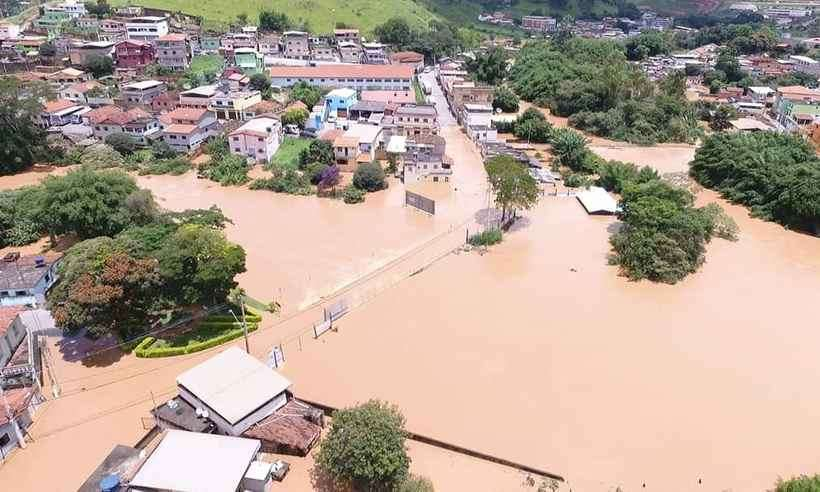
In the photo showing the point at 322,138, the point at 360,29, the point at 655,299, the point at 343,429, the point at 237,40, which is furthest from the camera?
the point at 360,29

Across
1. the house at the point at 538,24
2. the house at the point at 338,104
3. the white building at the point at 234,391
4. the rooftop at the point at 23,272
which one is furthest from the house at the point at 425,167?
the house at the point at 538,24

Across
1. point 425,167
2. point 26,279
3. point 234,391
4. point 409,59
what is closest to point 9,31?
point 409,59

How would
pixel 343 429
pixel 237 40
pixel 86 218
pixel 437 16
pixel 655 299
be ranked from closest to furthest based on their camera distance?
pixel 343 429
pixel 655 299
pixel 86 218
pixel 237 40
pixel 437 16

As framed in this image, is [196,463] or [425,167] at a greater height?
[425,167]

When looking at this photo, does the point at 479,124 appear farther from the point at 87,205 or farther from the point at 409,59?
the point at 409,59

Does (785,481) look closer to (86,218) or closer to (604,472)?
(604,472)

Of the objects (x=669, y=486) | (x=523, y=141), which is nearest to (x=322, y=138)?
(x=523, y=141)
